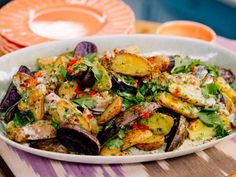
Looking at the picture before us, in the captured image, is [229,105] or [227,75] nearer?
[229,105]

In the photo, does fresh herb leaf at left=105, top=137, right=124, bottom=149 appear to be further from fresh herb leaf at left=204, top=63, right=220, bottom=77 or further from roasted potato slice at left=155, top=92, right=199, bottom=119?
fresh herb leaf at left=204, top=63, right=220, bottom=77

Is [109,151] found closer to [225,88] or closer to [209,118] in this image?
[209,118]

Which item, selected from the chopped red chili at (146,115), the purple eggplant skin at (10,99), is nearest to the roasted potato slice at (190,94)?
the chopped red chili at (146,115)

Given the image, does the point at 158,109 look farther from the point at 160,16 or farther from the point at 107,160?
the point at 160,16

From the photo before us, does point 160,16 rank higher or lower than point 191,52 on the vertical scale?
lower

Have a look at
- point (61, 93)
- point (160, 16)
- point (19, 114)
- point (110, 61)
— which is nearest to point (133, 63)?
point (110, 61)

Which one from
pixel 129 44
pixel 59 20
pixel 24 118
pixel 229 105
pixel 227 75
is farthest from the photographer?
pixel 59 20

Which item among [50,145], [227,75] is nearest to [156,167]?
[50,145]
